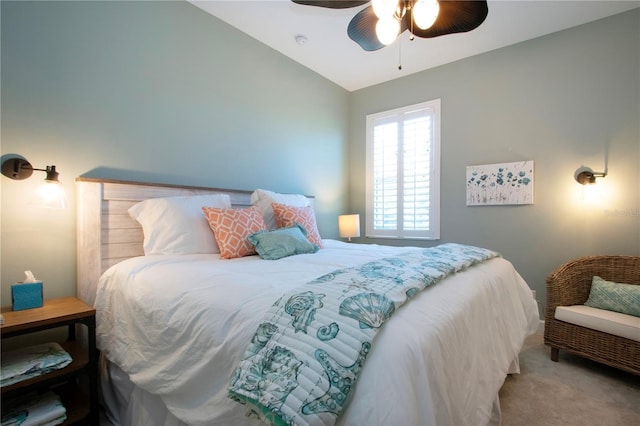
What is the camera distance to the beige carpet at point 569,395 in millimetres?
1563

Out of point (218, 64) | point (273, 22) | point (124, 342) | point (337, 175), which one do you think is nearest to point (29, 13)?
point (218, 64)

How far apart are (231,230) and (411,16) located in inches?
66.3

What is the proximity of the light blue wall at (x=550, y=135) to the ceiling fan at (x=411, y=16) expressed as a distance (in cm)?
160

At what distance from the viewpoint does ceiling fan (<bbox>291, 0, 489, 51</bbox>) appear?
1.49 meters

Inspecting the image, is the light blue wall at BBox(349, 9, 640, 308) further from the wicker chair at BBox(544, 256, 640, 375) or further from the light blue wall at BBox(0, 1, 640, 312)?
the wicker chair at BBox(544, 256, 640, 375)

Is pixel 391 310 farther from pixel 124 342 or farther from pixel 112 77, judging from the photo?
pixel 112 77

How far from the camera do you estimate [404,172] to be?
3633 millimetres

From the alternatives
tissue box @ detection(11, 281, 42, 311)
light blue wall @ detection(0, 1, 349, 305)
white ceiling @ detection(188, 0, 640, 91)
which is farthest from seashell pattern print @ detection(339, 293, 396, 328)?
white ceiling @ detection(188, 0, 640, 91)

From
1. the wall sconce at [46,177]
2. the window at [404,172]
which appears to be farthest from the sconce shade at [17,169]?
the window at [404,172]

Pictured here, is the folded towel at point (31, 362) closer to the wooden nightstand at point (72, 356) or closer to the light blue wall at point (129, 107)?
the wooden nightstand at point (72, 356)

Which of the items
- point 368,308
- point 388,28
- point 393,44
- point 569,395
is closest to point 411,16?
point 388,28

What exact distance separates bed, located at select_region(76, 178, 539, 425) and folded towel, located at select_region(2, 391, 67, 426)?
0.82 ft

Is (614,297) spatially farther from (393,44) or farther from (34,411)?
(34,411)

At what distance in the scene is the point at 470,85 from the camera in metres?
3.22
